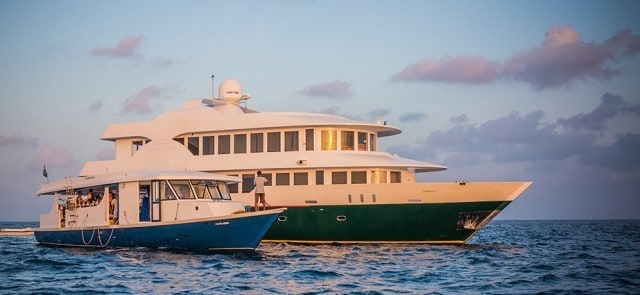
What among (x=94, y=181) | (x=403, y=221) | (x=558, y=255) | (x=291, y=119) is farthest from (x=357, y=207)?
(x=94, y=181)

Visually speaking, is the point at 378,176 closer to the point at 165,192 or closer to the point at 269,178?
the point at 269,178

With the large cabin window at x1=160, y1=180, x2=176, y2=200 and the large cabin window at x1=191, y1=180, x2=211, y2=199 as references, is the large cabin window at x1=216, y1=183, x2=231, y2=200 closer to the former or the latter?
the large cabin window at x1=191, y1=180, x2=211, y2=199

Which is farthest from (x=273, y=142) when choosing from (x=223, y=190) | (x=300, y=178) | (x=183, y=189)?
(x=183, y=189)

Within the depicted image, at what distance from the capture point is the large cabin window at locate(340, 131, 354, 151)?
33.5m

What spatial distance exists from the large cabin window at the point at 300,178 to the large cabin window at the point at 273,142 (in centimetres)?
162

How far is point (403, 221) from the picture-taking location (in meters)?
30.5

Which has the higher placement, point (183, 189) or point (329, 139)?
point (329, 139)

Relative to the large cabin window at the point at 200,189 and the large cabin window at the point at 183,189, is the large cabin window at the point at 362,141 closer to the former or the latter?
the large cabin window at the point at 200,189

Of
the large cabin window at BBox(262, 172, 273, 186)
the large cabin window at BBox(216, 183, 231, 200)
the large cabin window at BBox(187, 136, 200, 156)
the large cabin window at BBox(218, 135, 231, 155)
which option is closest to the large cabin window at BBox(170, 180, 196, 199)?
the large cabin window at BBox(216, 183, 231, 200)

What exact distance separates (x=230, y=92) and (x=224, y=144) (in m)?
4.08

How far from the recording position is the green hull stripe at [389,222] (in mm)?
30188

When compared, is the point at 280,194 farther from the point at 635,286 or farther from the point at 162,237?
the point at 635,286

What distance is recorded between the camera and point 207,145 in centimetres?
3544

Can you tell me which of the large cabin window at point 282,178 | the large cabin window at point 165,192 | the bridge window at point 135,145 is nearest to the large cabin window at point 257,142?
the large cabin window at point 282,178
